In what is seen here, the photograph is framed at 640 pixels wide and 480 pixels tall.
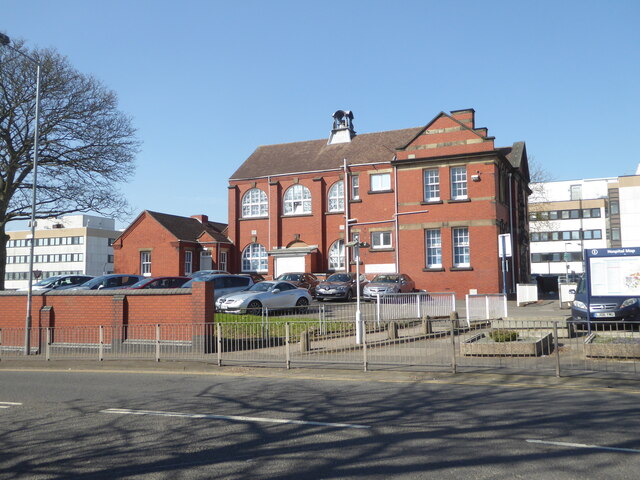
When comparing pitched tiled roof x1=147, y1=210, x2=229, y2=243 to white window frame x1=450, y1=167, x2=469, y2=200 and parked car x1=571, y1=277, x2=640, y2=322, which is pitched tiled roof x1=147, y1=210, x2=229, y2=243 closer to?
white window frame x1=450, y1=167, x2=469, y2=200

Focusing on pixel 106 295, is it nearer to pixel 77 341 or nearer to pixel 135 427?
pixel 77 341

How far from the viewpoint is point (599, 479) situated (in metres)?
5.11

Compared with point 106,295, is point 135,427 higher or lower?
lower

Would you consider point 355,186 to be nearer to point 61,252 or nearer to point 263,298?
point 263,298

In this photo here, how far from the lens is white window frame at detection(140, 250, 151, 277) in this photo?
4303cm

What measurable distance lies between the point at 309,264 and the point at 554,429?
33.5 meters

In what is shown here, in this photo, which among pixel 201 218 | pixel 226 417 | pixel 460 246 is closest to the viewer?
pixel 226 417

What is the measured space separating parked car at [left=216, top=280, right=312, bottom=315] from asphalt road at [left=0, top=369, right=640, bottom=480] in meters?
9.75

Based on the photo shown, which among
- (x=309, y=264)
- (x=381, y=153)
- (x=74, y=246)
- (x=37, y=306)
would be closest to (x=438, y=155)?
(x=381, y=153)

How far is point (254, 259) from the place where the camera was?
43.4m

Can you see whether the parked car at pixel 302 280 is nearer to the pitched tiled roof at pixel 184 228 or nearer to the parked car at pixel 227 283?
the parked car at pixel 227 283

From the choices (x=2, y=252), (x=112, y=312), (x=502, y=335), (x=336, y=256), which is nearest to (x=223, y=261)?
(x=336, y=256)

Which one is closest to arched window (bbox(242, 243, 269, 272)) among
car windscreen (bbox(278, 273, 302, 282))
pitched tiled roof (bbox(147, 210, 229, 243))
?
pitched tiled roof (bbox(147, 210, 229, 243))

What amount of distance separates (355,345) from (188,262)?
30.1 metres
